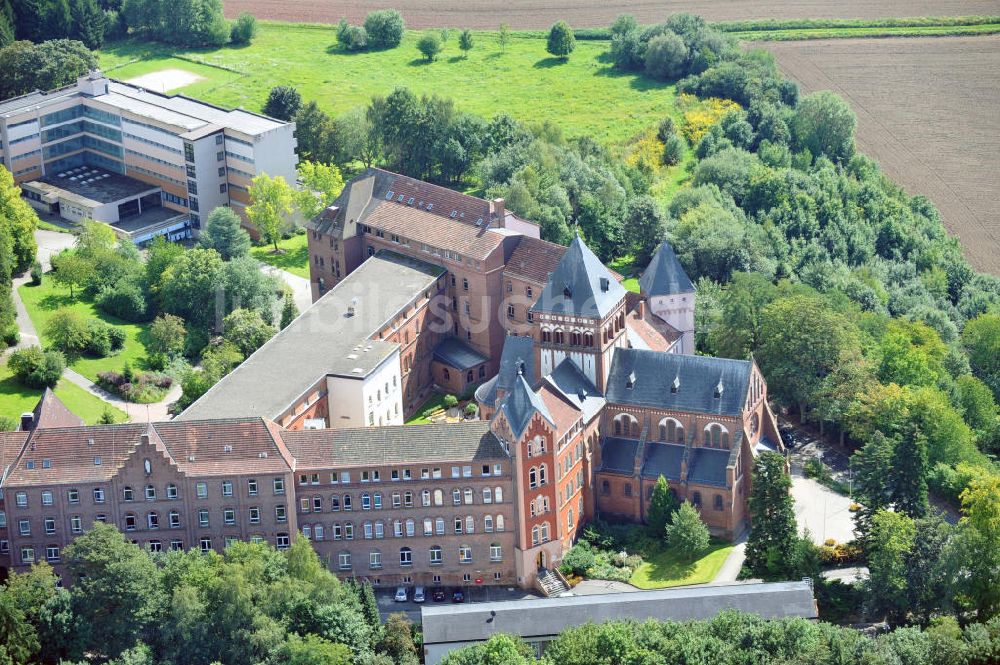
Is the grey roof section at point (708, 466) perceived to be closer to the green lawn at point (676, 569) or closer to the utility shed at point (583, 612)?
the green lawn at point (676, 569)

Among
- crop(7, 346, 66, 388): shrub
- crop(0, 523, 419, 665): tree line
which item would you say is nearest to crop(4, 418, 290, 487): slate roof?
crop(0, 523, 419, 665): tree line

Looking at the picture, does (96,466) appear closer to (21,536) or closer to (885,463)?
(21,536)

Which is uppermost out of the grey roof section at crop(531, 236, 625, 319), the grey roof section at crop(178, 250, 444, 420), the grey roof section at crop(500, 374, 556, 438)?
the grey roof section at crop(531, 236, 625, 319)

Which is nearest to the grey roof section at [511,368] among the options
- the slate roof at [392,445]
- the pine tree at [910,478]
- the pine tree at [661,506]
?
the slate roof at [392,445]

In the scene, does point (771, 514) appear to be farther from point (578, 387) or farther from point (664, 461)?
point (578, 387)

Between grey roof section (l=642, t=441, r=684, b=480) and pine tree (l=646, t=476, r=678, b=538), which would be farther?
grey roof section (l=642, t=441, r=684, b=480)

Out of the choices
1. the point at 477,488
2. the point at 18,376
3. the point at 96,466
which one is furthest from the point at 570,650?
the point at 18,376

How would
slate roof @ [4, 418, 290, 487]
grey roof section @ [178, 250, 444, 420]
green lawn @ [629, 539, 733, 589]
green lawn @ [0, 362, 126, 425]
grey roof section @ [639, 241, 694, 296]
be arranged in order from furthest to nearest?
1. grey roof section @ [639, 241, 694, 296]
2. green lawn @ [0, 362, 126, 425]
3. grey roof section @ [178, 250, 444, 420]
4. green lawn @ [629, 539, 733, 589]
5. slate roof @ [4, 418, 290, 487]

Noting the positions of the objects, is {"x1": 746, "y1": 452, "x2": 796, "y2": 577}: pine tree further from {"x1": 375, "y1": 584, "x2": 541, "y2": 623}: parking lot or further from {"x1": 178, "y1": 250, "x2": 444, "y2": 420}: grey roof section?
{"x1": 178, "y1": 250, "x2": 444, "y2": 420}: grey roof section
